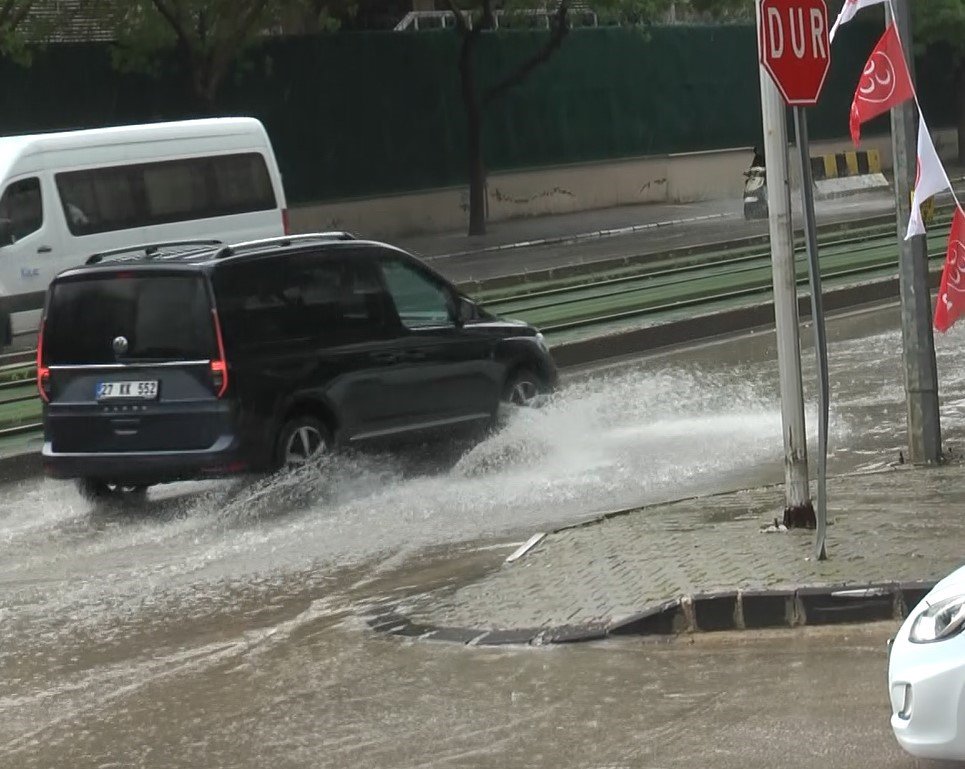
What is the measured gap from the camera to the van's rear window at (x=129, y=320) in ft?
37.3

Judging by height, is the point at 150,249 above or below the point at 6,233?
above

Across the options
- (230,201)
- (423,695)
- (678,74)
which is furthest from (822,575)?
(678,74)

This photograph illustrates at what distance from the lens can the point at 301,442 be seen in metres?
11.7

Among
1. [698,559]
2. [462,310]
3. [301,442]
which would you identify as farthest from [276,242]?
[698,559]

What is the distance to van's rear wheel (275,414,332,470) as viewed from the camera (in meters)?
11.5

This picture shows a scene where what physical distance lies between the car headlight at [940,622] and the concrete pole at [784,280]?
325 centimetres

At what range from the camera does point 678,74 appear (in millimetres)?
48375

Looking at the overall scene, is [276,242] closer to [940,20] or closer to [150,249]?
[150,249]

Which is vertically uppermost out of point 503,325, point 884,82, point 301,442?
point 884,82

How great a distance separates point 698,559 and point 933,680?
330cm

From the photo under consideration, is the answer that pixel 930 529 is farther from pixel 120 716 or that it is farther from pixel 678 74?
pixel 678 74

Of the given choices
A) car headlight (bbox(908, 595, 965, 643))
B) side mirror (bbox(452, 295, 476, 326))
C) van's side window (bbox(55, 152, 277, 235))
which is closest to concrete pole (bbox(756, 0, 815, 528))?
car headlight (bbox(908, 595, 965, 643))

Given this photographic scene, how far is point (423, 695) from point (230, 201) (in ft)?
59.9

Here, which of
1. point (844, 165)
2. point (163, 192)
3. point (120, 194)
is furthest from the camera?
point (844, 165)
